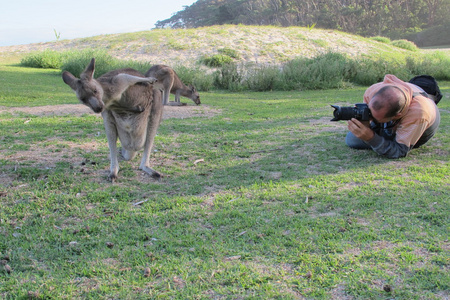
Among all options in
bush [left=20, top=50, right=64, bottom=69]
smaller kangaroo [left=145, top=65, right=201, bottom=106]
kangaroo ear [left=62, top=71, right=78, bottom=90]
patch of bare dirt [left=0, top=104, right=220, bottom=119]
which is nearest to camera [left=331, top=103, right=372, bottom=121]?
kangaroo ear [left=62, top=71, right=78, bottom=90]

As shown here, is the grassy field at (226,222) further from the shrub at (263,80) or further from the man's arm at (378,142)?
the shrub at (263,80)

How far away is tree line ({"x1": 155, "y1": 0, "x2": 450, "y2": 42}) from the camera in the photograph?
42.0 metres

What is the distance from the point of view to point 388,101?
12.1ft

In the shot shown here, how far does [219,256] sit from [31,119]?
5.24 meters

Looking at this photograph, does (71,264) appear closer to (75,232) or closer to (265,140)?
(75,232)

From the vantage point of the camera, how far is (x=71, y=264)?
2326 mm

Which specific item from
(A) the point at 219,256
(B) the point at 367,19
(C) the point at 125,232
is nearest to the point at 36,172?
(C) the point at 125,232

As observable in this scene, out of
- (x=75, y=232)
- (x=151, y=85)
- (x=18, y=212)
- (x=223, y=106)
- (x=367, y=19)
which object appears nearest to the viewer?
(x=75, y=232)

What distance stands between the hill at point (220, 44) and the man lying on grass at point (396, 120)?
1361cm

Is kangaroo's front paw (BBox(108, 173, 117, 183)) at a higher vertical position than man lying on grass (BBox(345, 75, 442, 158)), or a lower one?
lower

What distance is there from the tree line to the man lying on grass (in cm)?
3994

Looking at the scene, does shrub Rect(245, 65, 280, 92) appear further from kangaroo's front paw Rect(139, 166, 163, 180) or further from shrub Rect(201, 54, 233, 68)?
kangaroo's front paw Rect(139, 166, 163, 180)

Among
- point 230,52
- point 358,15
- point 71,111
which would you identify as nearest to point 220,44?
point 230,52

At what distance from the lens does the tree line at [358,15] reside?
4200cm
